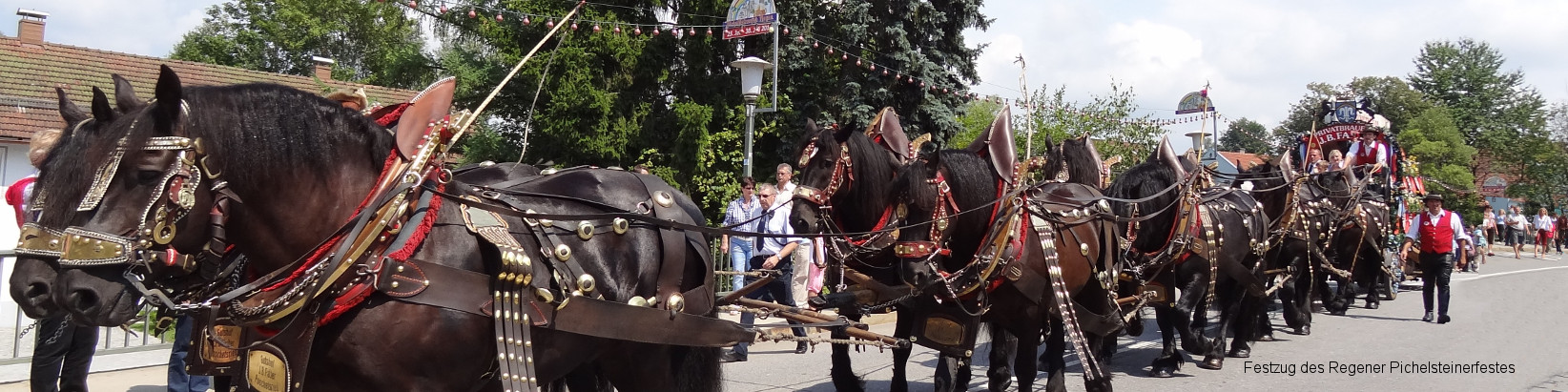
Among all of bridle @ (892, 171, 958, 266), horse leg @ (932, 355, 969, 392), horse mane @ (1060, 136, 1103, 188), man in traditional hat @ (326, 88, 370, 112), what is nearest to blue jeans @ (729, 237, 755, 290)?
horse mane @ (1060, 136, 1103, 188)

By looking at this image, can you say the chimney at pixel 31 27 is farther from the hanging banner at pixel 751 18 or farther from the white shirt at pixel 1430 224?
the white shirt at pixel 1430 224

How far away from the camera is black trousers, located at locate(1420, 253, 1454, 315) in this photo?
39.7ft

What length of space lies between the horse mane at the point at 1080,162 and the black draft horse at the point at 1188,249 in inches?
7.5

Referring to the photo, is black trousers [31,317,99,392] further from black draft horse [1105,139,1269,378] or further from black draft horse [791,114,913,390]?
black draft horse [1105,139,1269,378]

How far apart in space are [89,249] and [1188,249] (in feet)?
23.6

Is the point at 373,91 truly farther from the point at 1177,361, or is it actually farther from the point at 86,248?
the point at 86,248

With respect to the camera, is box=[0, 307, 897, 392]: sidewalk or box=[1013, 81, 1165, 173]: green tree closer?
box=[0, 307, 897, 392]: sidewalk

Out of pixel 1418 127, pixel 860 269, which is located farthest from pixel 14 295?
pixel 1418 127

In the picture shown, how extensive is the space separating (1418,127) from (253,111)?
158 feet

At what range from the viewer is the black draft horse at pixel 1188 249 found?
7484mm

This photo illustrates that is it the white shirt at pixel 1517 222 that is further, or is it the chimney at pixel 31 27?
the white shirt at pixel 1517 222

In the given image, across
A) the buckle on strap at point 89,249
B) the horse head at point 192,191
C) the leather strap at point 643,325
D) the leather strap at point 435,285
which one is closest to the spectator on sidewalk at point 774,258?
the leather strap at point 643,325

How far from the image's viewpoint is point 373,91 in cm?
2120

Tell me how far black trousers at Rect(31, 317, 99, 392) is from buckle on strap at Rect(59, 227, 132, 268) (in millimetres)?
3172
